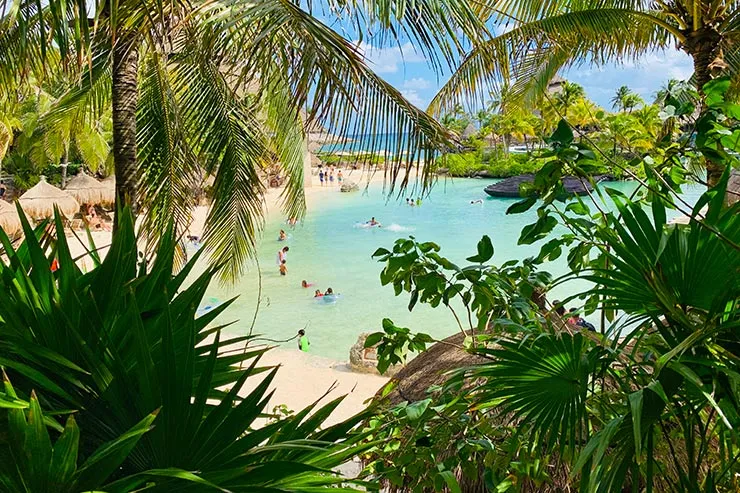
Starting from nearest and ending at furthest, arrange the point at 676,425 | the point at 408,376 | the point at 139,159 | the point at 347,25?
the point at 676,425 → the point at 347,25 → the point at 408,376 → the point at 139,159

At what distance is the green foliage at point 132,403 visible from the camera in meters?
0.90

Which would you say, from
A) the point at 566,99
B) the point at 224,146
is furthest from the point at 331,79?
the point at 224,146

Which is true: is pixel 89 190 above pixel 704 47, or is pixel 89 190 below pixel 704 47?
below

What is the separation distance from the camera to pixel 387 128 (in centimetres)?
330

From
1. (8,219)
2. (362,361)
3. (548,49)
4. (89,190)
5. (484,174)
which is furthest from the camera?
(484,174)

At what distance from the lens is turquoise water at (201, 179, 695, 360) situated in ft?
44.8

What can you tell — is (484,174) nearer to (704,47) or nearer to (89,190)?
(89,190)

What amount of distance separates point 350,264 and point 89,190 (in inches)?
397

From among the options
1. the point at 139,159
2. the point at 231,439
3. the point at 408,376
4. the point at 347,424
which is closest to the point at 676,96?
the point at 347,424

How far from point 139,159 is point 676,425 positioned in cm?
560

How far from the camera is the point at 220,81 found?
18.7 feet

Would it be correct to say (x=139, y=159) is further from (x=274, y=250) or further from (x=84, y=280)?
(x=274, y=250)

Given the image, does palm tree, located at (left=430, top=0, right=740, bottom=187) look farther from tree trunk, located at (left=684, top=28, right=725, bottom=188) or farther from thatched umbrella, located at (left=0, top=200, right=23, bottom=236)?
thatched umbrella, located at (left=0, top=200, right=23, bottom=236)

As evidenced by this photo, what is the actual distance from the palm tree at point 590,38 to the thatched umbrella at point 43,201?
48.0 feet
